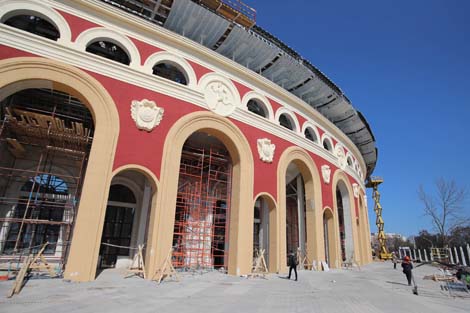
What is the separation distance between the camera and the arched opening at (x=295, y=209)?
16.5 metres

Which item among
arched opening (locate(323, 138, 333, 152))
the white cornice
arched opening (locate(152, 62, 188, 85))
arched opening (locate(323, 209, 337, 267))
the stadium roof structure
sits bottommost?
arched opening (locate(323, 209, 337, 267))

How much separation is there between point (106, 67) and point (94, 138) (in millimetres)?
2868

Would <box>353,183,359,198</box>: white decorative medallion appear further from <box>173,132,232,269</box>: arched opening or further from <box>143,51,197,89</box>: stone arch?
<box>143,51,197,89</box>: stone arch

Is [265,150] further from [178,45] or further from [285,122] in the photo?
[178,45]

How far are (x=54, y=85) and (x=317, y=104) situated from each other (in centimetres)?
1606

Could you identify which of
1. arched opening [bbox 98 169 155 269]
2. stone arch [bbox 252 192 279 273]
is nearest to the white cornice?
stone arch [bbox 252 192 279 273]

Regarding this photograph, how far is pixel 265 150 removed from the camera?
45.4 feet

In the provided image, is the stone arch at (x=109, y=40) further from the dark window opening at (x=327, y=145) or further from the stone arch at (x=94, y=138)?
the dark window opening at (x=327, y=145)

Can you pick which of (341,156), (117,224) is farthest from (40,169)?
(341,156)

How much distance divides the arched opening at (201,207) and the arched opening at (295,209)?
4.89 m

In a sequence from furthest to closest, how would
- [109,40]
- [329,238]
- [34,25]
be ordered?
[329,238]
[34,25]
[109,40]

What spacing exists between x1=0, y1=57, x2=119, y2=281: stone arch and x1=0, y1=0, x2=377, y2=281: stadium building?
0.03 metres

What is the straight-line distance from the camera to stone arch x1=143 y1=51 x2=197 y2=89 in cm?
1123

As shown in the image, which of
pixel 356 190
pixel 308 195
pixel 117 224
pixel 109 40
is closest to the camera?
pixel 109 40
